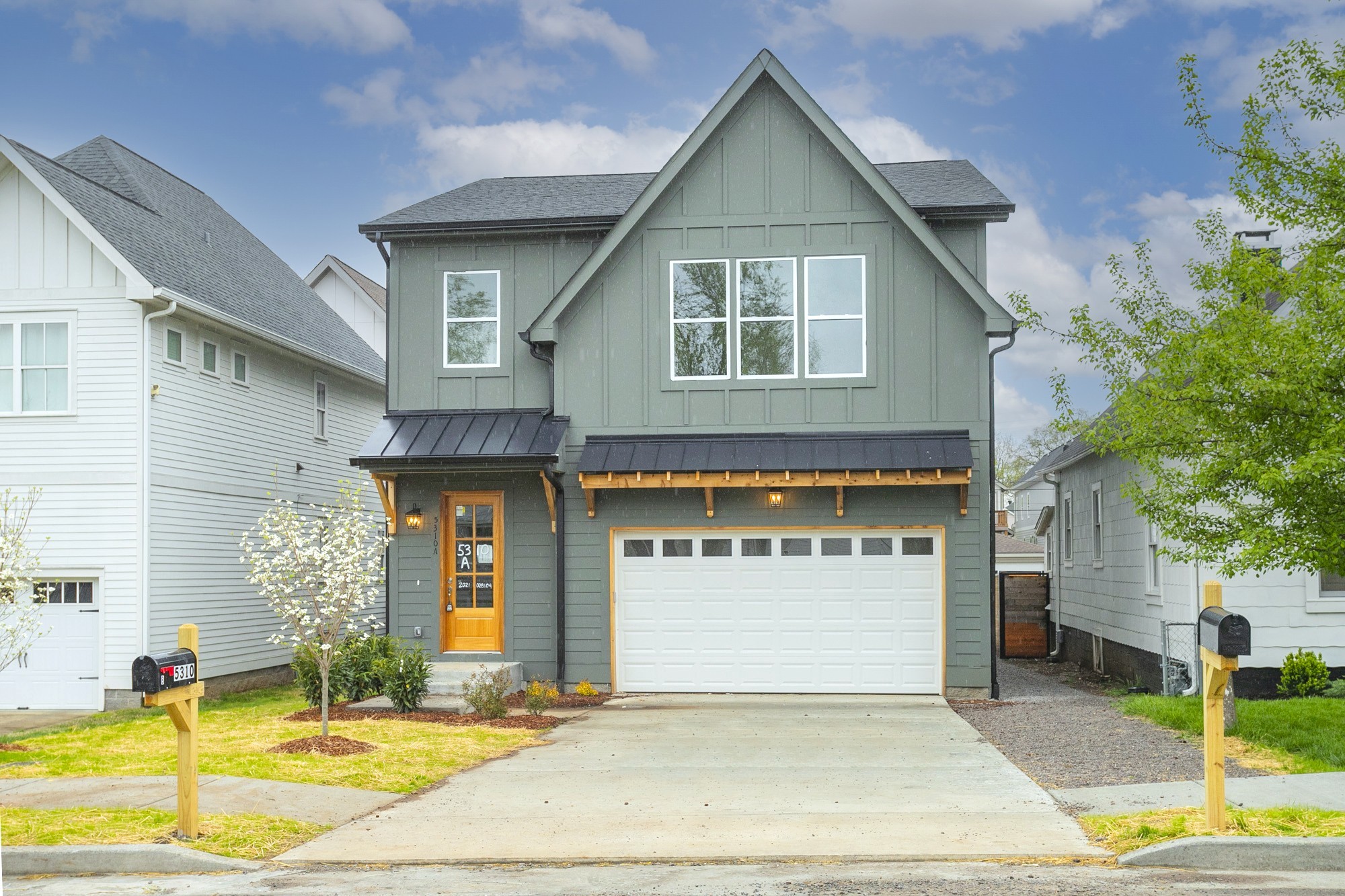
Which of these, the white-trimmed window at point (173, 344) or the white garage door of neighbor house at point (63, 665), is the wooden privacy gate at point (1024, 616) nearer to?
the white-trimmed window at point (173, 344)

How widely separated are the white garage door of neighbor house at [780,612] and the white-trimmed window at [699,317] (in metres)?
2.45

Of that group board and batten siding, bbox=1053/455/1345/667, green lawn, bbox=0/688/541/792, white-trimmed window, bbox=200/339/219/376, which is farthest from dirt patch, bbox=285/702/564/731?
board and batten siding, bbox=1053/455/1345/667

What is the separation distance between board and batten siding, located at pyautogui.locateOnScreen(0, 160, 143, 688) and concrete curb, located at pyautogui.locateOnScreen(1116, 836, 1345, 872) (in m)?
14.0

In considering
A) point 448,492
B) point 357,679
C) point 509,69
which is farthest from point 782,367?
point 509,69

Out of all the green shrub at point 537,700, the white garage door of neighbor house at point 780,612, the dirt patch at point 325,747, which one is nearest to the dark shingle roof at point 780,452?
the white garage door of neighbor house at point 780,612

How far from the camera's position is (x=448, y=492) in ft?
56.4

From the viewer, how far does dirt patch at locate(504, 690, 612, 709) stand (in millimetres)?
15281

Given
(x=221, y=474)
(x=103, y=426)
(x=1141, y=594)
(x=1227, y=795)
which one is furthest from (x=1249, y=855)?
(x=221, y=474)

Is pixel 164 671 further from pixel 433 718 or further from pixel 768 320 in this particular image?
pixel 768 320

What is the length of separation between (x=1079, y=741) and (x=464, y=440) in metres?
9.06

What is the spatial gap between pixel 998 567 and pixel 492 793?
31.9 m

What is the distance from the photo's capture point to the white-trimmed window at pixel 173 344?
17.1 metres

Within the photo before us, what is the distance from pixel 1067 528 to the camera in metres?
24.1

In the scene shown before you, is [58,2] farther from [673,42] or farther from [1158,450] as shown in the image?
[1158,450]
